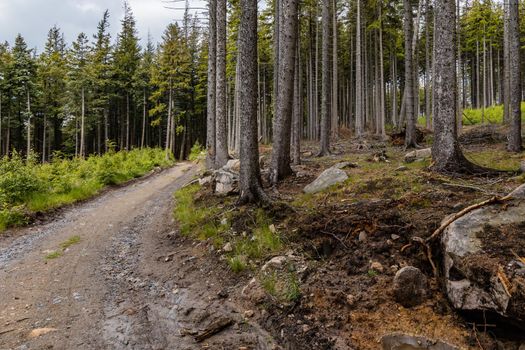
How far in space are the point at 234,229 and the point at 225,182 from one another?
2.96 metres

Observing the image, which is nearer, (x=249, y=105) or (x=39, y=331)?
(x=39, y=331)

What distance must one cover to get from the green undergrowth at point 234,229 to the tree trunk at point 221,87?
14.0ft

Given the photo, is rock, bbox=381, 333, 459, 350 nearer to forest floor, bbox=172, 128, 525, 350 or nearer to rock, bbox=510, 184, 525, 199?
forest floor, bbox=172, 128, 525, 350

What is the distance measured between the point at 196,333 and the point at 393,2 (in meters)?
26.1

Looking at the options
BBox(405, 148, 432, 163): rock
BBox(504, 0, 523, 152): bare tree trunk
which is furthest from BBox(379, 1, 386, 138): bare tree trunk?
BBox(405, 148, 432, 163): rock

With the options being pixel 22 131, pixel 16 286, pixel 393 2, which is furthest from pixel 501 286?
pixel 22 131

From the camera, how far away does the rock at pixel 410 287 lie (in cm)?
387

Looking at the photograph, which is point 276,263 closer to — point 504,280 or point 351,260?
point 351,260

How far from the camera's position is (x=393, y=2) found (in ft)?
78.5

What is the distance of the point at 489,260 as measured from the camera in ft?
11.4

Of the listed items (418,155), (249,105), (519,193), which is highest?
(249,105)

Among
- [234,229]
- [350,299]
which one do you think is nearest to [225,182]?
[234,229]

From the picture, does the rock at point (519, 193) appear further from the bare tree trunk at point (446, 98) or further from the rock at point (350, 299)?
the bare tree trunk at point (446, 98)

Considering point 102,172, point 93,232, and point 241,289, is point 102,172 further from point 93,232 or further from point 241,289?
point 241,289
